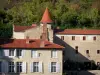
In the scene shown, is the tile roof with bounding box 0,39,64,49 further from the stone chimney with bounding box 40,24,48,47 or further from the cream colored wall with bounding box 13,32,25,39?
the cream colored wall with bounding box 13,32,25,39

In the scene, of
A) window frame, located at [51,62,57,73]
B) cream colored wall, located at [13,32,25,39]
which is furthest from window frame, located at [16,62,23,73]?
cream colored wall, located at [13,32,25,39]

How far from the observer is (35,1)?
12169 cm

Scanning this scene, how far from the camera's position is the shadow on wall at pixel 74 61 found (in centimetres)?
8234

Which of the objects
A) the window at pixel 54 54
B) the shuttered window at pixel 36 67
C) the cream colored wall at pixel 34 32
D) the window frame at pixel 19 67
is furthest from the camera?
the cream colored wall at pixel 34 32

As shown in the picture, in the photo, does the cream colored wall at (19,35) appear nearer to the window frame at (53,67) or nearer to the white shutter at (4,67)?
the window frame at (53,67)

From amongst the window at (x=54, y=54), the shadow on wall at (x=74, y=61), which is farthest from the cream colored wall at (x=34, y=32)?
the window at (x=54, y=54)

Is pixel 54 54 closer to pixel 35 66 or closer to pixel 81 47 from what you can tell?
pixel 35 66

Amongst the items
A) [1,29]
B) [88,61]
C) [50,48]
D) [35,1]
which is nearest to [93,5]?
[35,1]

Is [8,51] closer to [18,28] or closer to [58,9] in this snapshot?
[18,28]

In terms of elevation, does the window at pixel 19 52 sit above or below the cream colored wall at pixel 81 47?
below

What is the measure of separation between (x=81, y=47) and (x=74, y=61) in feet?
9.81

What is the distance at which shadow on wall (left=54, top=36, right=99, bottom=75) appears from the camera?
8234 centimetres

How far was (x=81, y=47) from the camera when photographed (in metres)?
88.4

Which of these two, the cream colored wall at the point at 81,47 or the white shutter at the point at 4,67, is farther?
the cream colored wall at the point at 81,47
